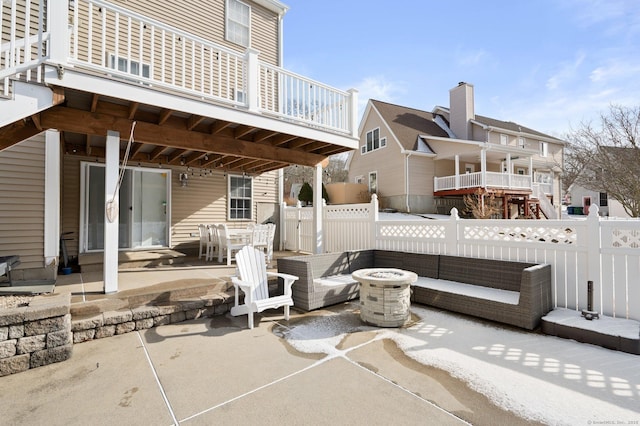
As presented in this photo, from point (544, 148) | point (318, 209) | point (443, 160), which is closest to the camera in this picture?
point (318, 209)

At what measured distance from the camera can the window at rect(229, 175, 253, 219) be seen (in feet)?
28.2

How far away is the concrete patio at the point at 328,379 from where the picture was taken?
204 cm

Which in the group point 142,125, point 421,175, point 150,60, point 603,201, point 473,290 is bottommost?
point 473,290

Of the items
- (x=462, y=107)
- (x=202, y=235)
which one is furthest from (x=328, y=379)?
(x=462, y=107)

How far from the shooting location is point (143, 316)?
3.65 metres

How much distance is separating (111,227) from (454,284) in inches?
200

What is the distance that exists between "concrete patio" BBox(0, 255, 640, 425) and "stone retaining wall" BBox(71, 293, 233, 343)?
0.42 ft

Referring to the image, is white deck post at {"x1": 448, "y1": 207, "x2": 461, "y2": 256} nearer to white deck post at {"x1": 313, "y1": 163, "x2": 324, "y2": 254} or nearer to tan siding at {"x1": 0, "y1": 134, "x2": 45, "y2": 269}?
white deck post at {"x1": 313, "y1": 163, "x2": 324, "y2": 254}

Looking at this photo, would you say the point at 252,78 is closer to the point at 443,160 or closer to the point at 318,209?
the point at 318,209

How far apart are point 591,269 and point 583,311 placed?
550mm

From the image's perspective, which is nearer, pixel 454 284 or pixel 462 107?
pixel 454 284

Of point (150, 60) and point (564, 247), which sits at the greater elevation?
point (150, 60)

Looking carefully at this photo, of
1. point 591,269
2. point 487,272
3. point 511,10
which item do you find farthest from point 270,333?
point 511,10

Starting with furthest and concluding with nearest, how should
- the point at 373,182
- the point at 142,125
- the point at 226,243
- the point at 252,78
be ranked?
the point at 373,182, the point at 226,243, the point at 252,78, the point at 142,125
